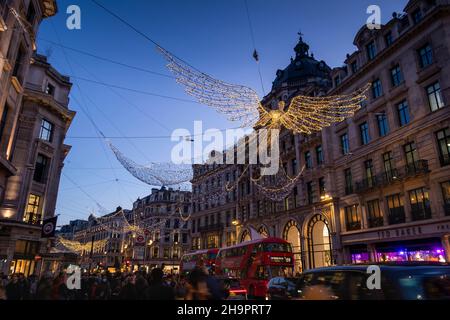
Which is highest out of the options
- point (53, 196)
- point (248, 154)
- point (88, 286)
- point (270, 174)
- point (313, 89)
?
point (313, 89)

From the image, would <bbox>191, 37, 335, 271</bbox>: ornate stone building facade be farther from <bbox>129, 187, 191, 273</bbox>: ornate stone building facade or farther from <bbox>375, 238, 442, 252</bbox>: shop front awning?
<bbox>129, 187, 191, 273</bbox>: ornate stone building facade

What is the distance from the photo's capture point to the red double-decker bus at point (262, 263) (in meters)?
20.3

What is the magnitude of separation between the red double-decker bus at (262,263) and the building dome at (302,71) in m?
25.9

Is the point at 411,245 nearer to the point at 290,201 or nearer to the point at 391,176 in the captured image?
the point at 391,176

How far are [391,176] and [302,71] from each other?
2399 cm

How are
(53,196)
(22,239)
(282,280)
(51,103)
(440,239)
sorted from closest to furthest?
(282,280)
(440,239)
(22,239)
(51,103)
(53,196)

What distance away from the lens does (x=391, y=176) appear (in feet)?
78.1

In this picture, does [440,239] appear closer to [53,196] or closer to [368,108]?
[368,108]

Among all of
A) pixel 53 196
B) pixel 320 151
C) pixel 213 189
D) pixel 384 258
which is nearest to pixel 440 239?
pixel 384 258

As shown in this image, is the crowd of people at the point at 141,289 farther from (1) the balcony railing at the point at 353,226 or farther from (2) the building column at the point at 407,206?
(1) the balcony railing at the point at 353,226

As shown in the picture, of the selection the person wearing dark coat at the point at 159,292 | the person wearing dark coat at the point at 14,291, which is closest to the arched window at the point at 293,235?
the person wearing dark coat at the point at 14,291

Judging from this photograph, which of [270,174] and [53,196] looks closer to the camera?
[53,196]

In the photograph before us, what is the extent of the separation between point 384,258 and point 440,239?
486 centimetres
